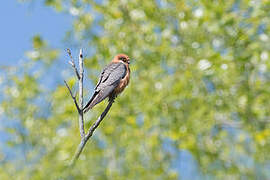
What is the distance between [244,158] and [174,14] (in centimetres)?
317

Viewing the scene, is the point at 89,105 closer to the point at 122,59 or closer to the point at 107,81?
the point at 107,81

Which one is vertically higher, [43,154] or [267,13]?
[267,13]

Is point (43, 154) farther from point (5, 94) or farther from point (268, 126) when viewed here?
point (268, 126)

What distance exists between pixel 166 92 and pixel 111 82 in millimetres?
3530

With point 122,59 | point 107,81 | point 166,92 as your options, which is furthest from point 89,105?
point 166,92

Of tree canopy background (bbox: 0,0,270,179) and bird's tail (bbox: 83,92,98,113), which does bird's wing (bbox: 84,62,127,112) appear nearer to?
bird's tail (bbox: 83,92,98,113)

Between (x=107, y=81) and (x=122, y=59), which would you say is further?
(x=122, y=59)

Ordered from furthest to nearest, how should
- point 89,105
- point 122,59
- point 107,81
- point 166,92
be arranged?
point 166,92 < point 122,59 < point 107,81 < point 89,105

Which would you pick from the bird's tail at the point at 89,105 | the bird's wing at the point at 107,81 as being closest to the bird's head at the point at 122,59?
the bird's wing at the point at 107,81

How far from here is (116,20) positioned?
7492 millimetres

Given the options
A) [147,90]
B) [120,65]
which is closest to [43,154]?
[147,90]

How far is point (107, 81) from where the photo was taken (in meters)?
3.37

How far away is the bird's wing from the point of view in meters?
2.90

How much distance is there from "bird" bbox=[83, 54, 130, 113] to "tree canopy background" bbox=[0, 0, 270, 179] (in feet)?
7.25
